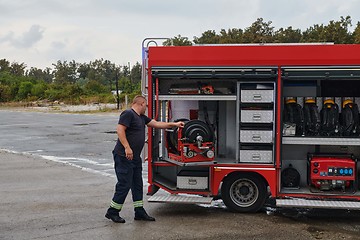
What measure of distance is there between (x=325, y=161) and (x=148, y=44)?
3359 mm

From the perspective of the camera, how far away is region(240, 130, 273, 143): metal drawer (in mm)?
7873

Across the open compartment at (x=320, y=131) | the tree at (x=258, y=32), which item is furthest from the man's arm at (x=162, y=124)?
the tree at (x=258, y=32)

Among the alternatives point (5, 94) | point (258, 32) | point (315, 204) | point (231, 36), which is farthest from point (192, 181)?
point (5, 94)

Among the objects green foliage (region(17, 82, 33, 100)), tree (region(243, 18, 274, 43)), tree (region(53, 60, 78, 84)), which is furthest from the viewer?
tree (region(53, 60, 78, 84))

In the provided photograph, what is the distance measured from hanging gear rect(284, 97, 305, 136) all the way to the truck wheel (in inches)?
38.8

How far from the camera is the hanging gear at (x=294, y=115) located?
26.6 ft

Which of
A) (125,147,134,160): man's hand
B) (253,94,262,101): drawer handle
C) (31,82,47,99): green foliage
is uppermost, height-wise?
(31,82,47,99): green foliage

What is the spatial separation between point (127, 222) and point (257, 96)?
270 centimetres

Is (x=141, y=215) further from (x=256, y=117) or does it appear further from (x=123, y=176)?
(x=256, y=117)

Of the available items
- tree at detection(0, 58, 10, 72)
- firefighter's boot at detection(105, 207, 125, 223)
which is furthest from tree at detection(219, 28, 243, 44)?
tree at detection(0, 58, 10, 72)

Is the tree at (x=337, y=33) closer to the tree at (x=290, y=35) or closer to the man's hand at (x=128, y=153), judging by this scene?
the tree at (x=290, y=35)

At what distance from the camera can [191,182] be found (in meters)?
8.24

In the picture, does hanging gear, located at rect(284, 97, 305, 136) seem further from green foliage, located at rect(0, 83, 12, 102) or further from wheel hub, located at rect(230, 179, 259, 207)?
green foliage, located at rect(0, 83, 12, 102)

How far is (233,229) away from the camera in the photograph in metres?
7.28
